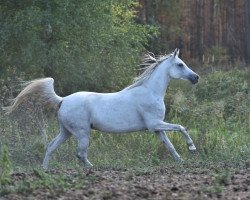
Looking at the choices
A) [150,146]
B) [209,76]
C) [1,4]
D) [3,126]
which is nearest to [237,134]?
[150,146]

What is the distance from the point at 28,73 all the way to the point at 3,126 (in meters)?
3.12

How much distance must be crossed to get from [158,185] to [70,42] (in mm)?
9721

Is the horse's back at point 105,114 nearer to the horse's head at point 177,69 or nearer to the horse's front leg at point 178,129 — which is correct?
the horse's front leg at point 178,129

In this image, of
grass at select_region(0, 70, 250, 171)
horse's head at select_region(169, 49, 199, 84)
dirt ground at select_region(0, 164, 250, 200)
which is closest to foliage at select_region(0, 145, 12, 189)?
dirt ground at select_region(0, 164, 250, 200)

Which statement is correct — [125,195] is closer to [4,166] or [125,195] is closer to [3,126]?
[4,166]

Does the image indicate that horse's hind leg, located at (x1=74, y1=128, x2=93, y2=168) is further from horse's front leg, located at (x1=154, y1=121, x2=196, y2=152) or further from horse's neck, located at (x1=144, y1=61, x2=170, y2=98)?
horse's neck, located at (x1=144, y1=61, x2=170, y2=98)

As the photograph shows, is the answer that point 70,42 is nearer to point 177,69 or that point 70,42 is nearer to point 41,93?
point 41,93

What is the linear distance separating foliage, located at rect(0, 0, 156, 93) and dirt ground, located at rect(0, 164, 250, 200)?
6.89 meters

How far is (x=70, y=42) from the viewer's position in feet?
59.0

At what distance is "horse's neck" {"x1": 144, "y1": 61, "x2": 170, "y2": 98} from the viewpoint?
43.1 feet

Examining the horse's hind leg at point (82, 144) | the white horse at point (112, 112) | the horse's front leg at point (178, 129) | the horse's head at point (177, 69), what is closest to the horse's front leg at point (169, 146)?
the white horse at point (112, 112)

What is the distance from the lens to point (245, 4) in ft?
95.5

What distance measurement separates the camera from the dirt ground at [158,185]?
798 centimetres

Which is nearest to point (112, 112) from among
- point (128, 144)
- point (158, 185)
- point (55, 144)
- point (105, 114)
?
point (105, 114)
